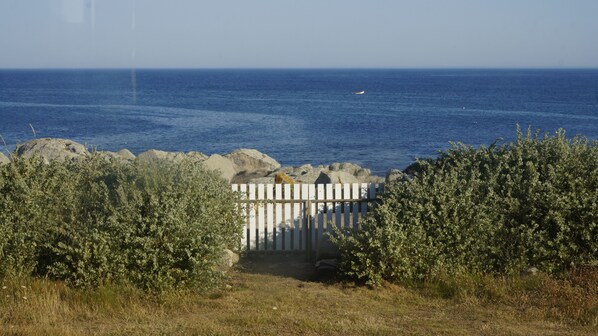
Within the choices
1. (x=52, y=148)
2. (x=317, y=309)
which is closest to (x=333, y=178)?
(x=317, y=309)

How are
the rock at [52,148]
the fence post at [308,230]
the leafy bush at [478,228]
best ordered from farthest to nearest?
the rock at [52,148], the fence post at [308,230], the leafy bush at [478,228]

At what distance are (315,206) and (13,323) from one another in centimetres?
635

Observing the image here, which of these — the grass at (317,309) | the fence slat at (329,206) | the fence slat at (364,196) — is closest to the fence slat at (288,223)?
the fence slat at (329,206)

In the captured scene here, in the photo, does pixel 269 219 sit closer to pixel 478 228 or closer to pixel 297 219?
pixel 297 219

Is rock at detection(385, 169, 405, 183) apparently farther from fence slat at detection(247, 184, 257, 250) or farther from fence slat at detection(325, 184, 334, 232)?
fence slat at detection(247, 184, 257, 250)

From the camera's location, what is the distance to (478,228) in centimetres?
1147

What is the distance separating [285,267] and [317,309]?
3222mm

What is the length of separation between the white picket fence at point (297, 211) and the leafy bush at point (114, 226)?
202cm

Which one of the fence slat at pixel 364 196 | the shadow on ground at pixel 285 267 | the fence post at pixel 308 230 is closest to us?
the shadow on ground at pixel 285 267

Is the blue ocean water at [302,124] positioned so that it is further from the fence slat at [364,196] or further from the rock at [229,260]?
the rock at [229,260]

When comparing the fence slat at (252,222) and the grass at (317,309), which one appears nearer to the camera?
the grass at (317,309)

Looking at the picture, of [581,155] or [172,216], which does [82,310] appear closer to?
[172,216]

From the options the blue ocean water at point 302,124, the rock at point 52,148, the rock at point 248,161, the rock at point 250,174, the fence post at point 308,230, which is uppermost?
the fence post at point 308,230

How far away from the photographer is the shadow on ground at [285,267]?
12383 mm
